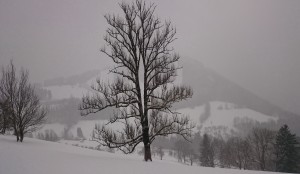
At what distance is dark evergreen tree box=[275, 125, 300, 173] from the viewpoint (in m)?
49.2

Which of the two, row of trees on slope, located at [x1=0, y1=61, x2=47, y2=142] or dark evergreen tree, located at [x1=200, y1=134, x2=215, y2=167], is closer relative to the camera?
row of trees on slope, located at [x1=0, y1=61, x2=47, y2=142]

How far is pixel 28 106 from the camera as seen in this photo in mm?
29422

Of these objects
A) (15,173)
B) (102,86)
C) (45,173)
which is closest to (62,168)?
(45,173)

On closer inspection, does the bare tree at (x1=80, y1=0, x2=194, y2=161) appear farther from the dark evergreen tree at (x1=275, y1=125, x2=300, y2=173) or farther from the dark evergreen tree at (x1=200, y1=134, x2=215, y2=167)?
the dark evergreen tree at (x1=200, y1=134, x2=215, y2=167)

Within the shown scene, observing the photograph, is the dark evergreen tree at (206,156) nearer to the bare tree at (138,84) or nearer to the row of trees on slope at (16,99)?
the row of trees on slope at (16,99)

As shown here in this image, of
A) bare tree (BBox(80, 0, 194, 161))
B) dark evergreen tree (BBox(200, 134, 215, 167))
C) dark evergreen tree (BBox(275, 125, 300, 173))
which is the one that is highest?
bare tree (BBox(80, 0, 194, 161))

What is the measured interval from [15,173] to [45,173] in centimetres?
86

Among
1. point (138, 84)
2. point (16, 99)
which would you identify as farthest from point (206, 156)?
point (138, 84)

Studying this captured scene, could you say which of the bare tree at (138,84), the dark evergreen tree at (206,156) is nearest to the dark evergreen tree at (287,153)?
the dark evergreen tree at (206,156)

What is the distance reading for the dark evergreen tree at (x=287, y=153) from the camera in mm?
49156

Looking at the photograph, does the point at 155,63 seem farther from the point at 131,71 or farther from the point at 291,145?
the point at 291,145

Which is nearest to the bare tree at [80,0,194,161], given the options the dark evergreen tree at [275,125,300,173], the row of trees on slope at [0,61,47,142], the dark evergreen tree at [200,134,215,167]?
the row of trees on slope at [0,61,47,142]

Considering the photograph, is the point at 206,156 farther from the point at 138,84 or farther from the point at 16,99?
the point at 138,84

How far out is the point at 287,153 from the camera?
1953 inches
